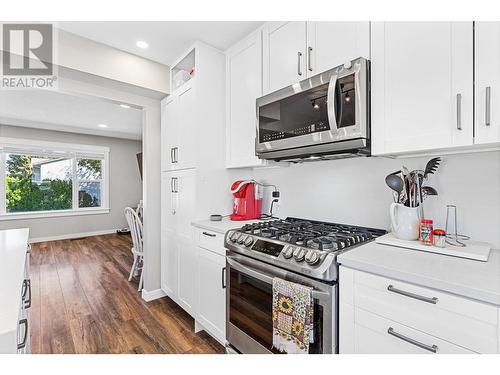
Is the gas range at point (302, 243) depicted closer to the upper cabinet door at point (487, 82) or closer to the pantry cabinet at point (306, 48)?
the upper cabinet door at point (487, 82)

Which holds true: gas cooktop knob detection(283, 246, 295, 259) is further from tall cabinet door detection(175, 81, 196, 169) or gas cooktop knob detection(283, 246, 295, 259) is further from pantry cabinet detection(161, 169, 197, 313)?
tall cabinet door detection(175, 81, 196, 169)

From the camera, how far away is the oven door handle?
1.11m

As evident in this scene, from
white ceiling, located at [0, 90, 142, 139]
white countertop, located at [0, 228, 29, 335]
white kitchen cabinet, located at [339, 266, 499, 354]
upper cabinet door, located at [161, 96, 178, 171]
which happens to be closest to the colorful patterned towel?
white kitchen cabinet, located at [339, 266, 499, 354]

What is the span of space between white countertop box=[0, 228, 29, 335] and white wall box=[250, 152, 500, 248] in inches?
65.4

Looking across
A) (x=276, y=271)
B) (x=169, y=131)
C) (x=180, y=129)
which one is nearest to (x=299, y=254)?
(x=276, y=271)

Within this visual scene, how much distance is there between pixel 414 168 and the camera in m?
1.42

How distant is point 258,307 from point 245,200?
0.92 m

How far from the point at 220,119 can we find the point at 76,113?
349cm

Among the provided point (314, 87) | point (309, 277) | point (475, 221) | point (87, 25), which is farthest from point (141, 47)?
point (475, 221)

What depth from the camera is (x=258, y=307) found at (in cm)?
142

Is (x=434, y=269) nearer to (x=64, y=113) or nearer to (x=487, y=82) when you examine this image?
(x=487, y=82)

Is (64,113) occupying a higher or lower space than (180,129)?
higher

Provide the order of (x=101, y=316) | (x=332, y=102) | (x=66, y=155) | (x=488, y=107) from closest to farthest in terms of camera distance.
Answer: (x=488, y=107)
(x=332, y=102)
(x=101, y=316)
(x=66, y=155)
